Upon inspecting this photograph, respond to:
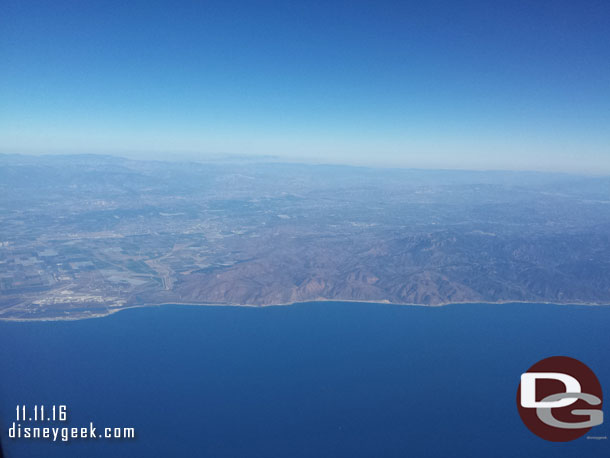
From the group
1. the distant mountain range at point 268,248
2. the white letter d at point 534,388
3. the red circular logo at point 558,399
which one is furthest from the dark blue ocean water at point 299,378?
the white letter d at point 534,388

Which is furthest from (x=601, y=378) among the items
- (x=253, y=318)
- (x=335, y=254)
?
(x=335, y=254)

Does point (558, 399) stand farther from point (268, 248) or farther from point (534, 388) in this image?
point (268, 248)

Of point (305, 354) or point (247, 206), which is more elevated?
point (247, 206)

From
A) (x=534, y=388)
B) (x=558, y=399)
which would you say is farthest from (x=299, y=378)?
(x=558, y=399)

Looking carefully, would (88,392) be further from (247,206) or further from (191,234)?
(247,206)

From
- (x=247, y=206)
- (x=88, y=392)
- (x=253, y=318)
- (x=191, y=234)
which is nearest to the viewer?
(x=88, y=392)

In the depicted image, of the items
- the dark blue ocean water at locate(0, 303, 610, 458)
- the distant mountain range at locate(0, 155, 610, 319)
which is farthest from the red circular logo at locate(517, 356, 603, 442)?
the distant mountain range at locate(0, 155, 610, 319)
